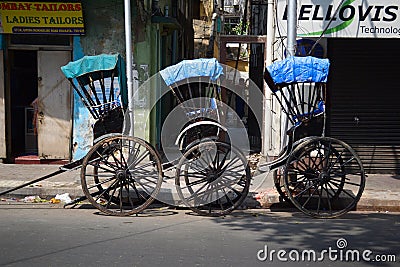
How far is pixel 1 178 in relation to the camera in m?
9.48

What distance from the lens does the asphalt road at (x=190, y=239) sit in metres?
5.20

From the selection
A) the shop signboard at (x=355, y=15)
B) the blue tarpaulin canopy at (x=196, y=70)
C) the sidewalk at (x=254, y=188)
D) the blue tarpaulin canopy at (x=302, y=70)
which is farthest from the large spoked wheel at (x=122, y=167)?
the shop signboard at (x=355, y=15)

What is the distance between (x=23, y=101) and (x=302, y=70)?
7.04 m

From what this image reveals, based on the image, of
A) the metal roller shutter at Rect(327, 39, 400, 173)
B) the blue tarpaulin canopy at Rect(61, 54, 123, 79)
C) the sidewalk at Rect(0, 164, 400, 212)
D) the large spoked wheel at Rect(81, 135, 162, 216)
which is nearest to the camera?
the large spoked wheel at Rect(81, 135, 162, 216)

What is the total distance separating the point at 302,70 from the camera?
6840mm

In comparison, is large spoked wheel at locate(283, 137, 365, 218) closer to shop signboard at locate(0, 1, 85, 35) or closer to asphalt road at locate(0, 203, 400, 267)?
asphalt road at locate(0, 203, 400, 267)

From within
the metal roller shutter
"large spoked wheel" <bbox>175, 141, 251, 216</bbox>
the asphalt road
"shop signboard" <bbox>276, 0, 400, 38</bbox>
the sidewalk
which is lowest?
the asphalt road

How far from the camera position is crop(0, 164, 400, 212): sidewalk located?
8125mm

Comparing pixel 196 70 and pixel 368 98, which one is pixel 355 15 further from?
pixel 196 70

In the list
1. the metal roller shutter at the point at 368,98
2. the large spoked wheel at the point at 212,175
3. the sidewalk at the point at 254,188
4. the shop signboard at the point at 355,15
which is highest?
the shop signboard at the point at 355,15

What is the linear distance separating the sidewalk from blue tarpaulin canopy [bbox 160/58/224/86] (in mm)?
2179

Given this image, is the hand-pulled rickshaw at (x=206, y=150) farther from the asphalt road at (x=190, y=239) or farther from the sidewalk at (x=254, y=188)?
the sidewalk at (x=254, y=188)

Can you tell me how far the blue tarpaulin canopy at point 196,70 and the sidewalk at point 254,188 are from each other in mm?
2179

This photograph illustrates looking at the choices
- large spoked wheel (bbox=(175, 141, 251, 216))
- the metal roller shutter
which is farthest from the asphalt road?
the metal roller shutter
